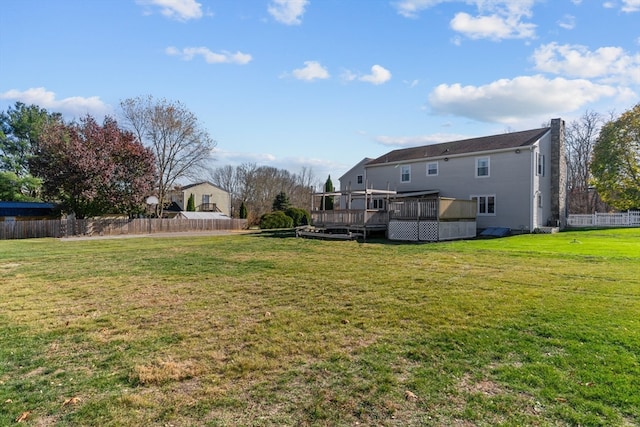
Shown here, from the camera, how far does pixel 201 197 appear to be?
49.4m

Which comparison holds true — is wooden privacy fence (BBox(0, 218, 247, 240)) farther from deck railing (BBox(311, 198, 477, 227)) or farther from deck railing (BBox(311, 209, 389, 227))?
deck railing (BBox(311, 209, 389, 227))

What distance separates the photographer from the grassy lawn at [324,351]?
2857mm

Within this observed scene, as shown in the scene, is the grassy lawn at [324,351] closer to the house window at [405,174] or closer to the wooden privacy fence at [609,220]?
the house window at [405,174]

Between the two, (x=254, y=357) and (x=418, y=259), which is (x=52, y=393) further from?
(x=418, y=259)

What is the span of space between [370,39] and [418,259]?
8985mm

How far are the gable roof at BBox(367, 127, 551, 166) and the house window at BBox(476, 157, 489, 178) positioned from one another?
24.2 inches

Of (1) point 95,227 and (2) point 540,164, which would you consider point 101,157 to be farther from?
(2) point 540,164

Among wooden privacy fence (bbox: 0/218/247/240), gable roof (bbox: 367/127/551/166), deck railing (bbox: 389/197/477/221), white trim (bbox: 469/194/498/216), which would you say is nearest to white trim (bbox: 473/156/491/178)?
gable roof (bbox: 367/127/551/166)

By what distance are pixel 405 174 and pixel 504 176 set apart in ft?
23.9

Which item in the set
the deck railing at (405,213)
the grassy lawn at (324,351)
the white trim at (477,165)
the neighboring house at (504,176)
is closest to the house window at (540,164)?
the neighboring house at (504,176)

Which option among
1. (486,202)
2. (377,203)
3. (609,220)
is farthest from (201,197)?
(609,220)

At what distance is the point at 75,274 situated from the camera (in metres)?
9.38

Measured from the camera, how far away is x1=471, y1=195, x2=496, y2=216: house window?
23.7 meters

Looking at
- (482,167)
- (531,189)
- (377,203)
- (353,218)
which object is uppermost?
(482,167)
